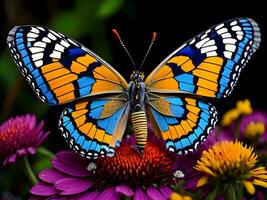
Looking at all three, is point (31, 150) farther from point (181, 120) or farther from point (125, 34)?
point (125, 34)

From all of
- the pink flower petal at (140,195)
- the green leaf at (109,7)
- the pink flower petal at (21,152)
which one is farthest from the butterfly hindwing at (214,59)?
the green leaf at (109,7)

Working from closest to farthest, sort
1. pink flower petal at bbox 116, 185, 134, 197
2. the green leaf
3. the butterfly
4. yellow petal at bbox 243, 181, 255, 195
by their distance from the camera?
yellow petal at bbox 243, 181, 255, 195 < pink flower petal at bbox 116, 185, 134, 197 < the butterfly < the green leaf

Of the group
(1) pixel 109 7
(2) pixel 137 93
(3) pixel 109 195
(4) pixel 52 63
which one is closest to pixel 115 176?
(3) pixel 109 195

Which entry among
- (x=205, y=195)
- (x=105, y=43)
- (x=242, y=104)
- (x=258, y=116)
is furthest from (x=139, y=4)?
(x=205, y=195)

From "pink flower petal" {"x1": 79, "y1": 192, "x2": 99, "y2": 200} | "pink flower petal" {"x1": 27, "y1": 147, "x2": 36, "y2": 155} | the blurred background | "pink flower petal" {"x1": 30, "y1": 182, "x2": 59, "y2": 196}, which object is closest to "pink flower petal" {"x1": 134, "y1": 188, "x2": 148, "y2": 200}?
"pink flower petal" {"x1": 79, "y1": 192, "x2": 99, "y2": 200}

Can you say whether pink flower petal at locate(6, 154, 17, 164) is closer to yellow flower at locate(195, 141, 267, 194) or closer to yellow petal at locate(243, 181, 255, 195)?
yellow flower at locate(195, 141, 267, 194)

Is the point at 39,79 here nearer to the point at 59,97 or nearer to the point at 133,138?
the point at 59,97
